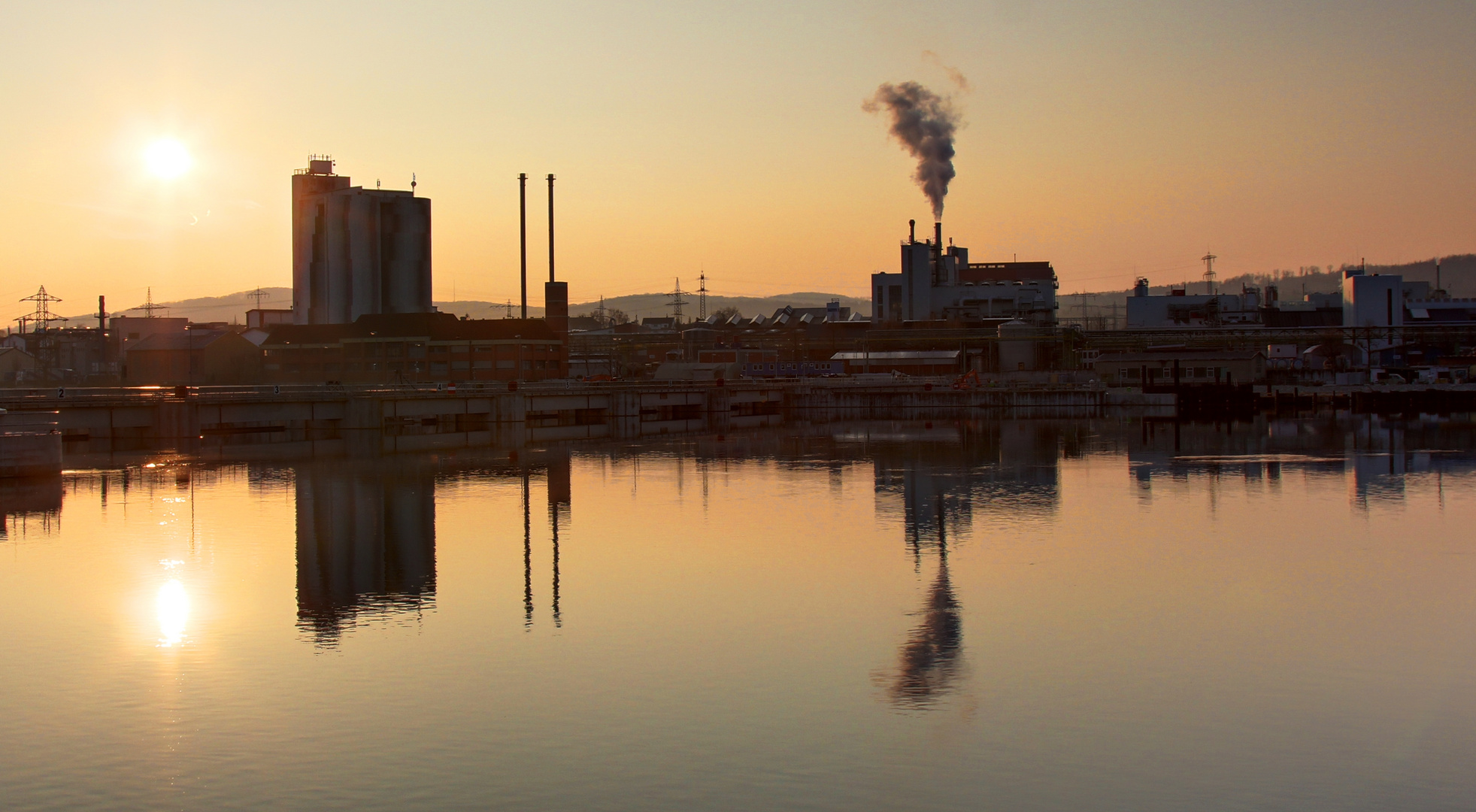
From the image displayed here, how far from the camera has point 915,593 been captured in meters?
23.8

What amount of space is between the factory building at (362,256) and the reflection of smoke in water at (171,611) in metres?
173

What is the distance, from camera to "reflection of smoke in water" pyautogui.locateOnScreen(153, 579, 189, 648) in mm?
20656

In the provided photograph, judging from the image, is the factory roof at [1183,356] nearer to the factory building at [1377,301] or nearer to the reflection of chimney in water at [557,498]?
the factory building at [1377,301]

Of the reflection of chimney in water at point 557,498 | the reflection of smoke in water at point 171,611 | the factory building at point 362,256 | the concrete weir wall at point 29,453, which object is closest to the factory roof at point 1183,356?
the reflection of chimney in water at point 557,498

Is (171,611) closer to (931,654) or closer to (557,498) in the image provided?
(931,654)

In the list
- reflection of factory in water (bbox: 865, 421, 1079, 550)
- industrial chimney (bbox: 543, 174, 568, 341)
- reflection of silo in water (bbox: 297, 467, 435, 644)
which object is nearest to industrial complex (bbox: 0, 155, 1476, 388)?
industrial chimney (bbox: 543, 174, 568, 341)

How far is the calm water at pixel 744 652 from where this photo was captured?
13.6 m

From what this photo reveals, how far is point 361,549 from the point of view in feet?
98.8

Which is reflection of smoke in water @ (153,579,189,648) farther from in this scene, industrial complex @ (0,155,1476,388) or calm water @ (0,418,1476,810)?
industrial complex @ (0,155,1476,388)

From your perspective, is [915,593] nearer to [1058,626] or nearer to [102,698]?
[1058,626]

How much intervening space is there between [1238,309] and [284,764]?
176 m

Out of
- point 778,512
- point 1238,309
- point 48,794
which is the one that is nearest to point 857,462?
point 778,512

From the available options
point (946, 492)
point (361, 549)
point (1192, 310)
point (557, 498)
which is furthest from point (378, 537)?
point (1192, 310)

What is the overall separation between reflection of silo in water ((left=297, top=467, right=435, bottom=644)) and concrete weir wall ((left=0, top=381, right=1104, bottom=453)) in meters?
19.8
